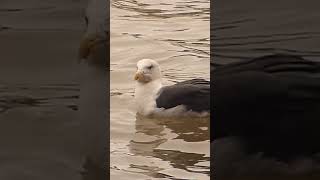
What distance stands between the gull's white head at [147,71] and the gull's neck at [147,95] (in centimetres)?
1

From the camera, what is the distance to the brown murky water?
1706 millimetres

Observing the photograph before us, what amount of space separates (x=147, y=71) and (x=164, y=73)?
0.70 feet

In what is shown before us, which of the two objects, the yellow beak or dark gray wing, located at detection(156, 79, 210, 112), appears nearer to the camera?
dark gray wing, located at detection(156, 79, 210, 112)

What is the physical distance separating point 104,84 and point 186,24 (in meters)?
1.59

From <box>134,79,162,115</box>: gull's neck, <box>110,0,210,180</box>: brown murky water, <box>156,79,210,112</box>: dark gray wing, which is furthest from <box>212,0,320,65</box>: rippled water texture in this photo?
<box>134,79,162,115</box>: gull's neck

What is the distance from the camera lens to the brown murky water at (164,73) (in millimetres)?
1706

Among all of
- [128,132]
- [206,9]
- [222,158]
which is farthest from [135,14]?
[222,158]

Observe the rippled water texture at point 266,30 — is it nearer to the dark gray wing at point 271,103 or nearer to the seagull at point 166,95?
the dark gray wing at point 271,103

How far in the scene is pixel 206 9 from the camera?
260 centimetres

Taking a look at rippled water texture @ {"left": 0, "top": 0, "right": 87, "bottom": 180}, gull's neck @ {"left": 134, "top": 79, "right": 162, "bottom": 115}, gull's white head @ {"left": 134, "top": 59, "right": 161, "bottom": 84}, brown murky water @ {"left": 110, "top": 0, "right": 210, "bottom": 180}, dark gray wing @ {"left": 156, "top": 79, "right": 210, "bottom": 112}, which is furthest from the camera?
gull's white head @ {"left": 134, "top": 59, "right": 161, "bottom": 84}

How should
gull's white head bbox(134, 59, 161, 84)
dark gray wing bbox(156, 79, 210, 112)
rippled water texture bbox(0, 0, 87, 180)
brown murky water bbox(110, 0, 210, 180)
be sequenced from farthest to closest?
gull's white head bbox(134, 59, 161, 84), dark gray wing bbox(156, 79, 210, 112), brown murky water bbox(110, 0, 210, 180), rippled water texture bbox(0, 0, 87, 180)

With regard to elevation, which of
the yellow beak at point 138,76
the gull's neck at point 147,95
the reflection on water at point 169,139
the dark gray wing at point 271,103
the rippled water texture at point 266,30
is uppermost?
the rippled water texture at point 266,30

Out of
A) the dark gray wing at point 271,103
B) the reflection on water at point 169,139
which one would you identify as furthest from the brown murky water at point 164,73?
the dark gray wing at point 271,103

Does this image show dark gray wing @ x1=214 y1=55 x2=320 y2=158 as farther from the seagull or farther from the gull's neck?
the gull's neck
